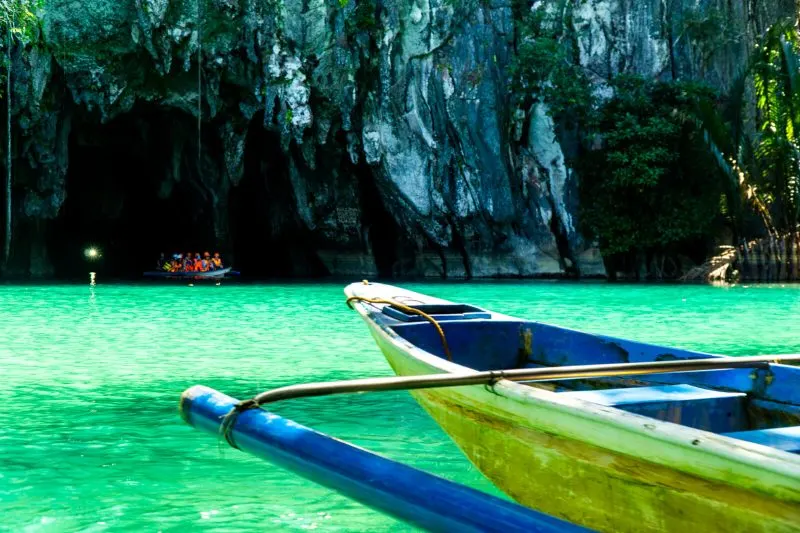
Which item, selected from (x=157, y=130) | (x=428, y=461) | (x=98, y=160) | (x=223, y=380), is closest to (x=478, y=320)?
(x=428, y=461)

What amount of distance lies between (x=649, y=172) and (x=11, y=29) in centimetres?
1632

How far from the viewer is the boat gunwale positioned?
2.25 meters

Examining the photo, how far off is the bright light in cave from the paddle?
29.4 meters

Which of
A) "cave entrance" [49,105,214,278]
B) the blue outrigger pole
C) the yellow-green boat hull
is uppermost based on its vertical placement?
"cave entrance" [49,105,214,278]

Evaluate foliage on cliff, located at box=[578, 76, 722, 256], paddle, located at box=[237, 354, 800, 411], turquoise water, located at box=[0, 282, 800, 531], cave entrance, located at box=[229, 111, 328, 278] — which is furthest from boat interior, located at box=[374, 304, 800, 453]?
cave entrance, located at box=[229, 111, 328, 278]

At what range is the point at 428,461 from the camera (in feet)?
15.7

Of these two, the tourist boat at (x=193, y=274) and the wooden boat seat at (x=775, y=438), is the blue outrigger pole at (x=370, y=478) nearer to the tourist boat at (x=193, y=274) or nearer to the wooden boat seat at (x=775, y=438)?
the wooden boat seat at (x=775, y=438)

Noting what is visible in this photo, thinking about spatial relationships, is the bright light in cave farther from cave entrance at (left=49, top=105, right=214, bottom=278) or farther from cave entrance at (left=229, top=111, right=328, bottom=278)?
cave entrance at (left=229, top=111, right=328, bottom=278)

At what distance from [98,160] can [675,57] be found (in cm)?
1758

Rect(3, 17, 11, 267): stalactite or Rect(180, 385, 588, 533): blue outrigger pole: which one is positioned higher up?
Rect(3, 17, 11, 267): stalactite

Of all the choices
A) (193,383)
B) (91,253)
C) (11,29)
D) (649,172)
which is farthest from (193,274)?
(193,383)

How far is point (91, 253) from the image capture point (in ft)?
102

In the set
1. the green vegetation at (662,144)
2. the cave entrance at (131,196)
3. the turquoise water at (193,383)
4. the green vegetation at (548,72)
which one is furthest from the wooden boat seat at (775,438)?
the cave entrance at (131,196)

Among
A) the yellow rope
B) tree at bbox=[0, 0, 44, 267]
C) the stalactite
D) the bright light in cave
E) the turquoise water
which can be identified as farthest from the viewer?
the bright light in cave
